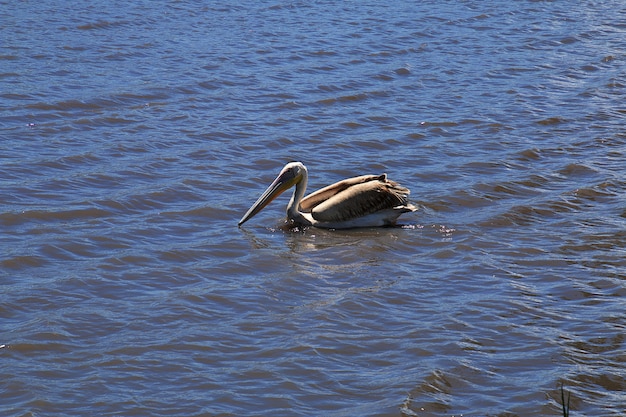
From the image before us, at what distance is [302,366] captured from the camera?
5199 millimetres

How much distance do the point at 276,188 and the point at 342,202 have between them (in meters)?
0.54

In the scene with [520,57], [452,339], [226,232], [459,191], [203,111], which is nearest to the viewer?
[452,339]

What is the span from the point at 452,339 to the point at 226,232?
235 centimetres

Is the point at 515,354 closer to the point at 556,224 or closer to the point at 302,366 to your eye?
the point at 302,366

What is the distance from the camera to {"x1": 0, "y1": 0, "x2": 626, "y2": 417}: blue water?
5055mm

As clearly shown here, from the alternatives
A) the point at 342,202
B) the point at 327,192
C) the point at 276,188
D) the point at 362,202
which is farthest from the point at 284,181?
the point at 362,202

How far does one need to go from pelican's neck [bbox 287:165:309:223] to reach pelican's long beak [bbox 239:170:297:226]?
0.06m

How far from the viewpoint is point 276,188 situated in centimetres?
786

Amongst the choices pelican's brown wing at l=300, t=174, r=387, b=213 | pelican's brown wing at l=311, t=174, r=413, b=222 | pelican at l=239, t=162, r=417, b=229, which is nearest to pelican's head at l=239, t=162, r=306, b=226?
pelican at l=239, t=162, r=417, b=229

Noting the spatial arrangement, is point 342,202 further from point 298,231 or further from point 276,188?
point 276,188

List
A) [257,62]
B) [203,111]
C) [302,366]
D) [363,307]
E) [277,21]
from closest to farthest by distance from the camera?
[302,366] < [363,307] < [203,111] < [257,62] < [277,21]

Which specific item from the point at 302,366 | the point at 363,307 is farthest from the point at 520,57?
the point at 302,366

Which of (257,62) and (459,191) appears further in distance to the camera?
(257,62)

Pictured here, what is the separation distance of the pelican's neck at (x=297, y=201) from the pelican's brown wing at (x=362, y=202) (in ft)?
0.39
